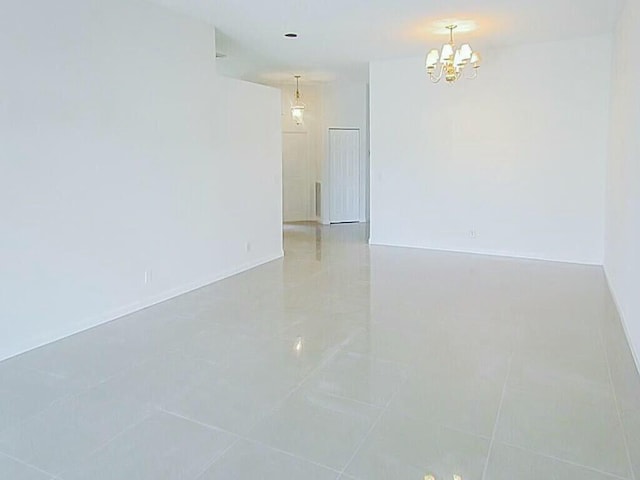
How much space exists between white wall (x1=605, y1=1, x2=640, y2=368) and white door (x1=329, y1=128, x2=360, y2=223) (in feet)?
17.4

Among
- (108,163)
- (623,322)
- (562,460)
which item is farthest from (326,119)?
(562,460)

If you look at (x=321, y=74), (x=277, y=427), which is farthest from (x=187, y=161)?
(x=321, y=74)

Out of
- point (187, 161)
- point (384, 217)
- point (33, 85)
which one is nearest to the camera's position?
point (33, 85)

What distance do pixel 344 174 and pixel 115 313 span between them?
649cm

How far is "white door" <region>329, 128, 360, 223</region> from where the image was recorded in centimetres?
980

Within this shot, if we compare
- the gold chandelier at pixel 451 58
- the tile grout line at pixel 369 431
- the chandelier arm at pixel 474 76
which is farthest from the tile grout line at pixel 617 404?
the chandelier arm at pixel 474 76

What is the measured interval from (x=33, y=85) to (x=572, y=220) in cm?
563

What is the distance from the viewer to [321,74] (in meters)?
8.24

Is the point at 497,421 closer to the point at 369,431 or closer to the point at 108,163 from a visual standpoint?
the point at 369,431

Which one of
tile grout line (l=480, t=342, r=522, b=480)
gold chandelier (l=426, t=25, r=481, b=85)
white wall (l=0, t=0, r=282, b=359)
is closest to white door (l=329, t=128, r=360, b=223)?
white wall (l=0, t=0, r=282, b=359)

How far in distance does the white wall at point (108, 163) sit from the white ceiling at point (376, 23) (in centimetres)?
56

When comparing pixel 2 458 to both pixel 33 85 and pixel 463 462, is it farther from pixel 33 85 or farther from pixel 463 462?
pixel 33 85

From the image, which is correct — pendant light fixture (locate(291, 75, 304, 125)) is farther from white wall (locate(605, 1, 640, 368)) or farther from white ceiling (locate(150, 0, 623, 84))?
white wall (locate(605, 1, 640, 368))

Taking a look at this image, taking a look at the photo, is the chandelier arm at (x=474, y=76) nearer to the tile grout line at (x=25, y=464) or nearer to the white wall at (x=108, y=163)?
the white wall at (x=108, y=163)
